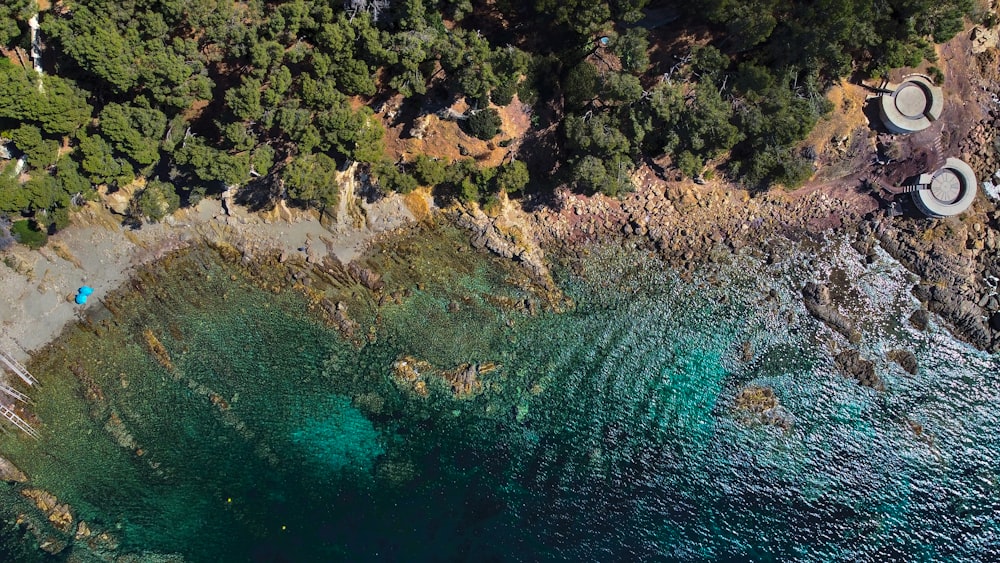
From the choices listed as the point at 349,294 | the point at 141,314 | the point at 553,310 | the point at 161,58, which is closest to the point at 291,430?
the point at 349,294

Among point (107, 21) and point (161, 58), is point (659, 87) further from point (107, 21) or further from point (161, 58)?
point (107, 21)

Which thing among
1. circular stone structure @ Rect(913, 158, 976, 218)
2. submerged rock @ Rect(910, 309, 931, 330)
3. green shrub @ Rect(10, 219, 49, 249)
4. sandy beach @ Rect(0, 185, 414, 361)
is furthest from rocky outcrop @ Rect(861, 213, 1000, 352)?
green shrub @ Rect(10, 219, 49, 249)

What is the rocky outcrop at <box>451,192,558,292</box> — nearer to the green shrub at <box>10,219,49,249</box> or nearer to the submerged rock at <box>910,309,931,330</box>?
the submerged rock at <box>910,309,931,330</box>

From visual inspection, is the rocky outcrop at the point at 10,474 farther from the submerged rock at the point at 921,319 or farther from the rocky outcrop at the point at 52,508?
the submerged rock at the point at 921,319

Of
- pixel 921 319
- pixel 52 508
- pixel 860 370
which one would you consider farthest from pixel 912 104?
pixel 52 508

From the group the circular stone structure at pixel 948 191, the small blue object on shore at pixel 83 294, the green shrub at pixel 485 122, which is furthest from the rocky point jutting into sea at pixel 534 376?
the green shrub at pixel 485 122

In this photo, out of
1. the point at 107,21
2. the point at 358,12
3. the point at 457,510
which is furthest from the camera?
the point at 457,510

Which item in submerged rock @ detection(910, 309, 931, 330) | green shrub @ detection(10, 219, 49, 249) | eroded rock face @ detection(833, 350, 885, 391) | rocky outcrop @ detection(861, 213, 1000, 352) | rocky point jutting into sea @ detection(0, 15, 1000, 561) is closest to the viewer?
green shrub @ detection(10, 219, 49, 249)
